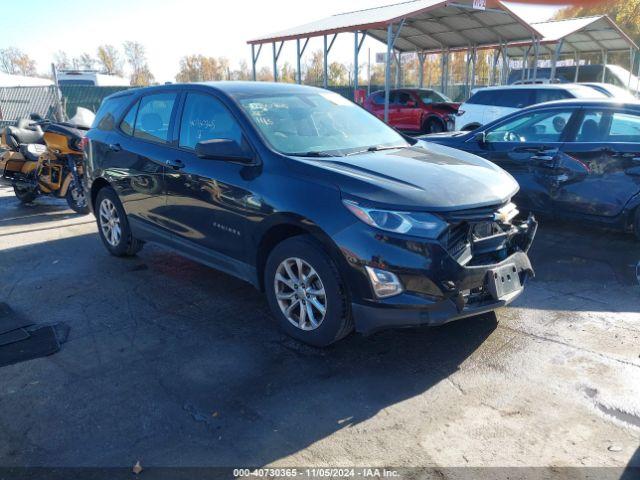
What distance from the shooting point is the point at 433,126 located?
17.5 meters

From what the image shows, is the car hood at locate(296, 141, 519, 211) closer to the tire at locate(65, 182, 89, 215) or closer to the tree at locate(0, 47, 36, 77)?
the tire at locate(65, 182, 89, 215)

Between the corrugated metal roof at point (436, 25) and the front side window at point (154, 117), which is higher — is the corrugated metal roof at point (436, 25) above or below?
above

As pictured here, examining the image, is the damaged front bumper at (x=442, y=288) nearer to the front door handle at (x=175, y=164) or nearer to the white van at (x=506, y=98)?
the front door handle at (x=175, y=164)

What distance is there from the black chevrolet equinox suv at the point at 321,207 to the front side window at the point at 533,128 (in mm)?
2341

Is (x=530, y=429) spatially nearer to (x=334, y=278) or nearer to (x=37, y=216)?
(x=334, y=278)

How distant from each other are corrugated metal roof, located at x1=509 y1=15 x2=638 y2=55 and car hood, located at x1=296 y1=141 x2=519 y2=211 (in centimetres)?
1838

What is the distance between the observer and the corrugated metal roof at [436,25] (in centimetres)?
1658

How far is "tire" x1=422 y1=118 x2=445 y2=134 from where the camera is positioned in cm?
1723

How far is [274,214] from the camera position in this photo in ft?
12.2

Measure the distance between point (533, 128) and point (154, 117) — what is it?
14.6ft

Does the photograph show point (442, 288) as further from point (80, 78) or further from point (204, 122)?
point (80, 78)

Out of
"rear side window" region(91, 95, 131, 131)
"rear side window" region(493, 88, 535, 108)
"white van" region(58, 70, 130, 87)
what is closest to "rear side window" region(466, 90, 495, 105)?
"rear side window" region(493, 88, 535, 108)

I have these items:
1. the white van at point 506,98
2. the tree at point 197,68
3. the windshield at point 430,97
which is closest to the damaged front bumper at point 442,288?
the white van at point 506,98

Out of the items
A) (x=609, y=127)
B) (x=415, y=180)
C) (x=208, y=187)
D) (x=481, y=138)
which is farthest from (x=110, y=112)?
(x=609, y=127)
